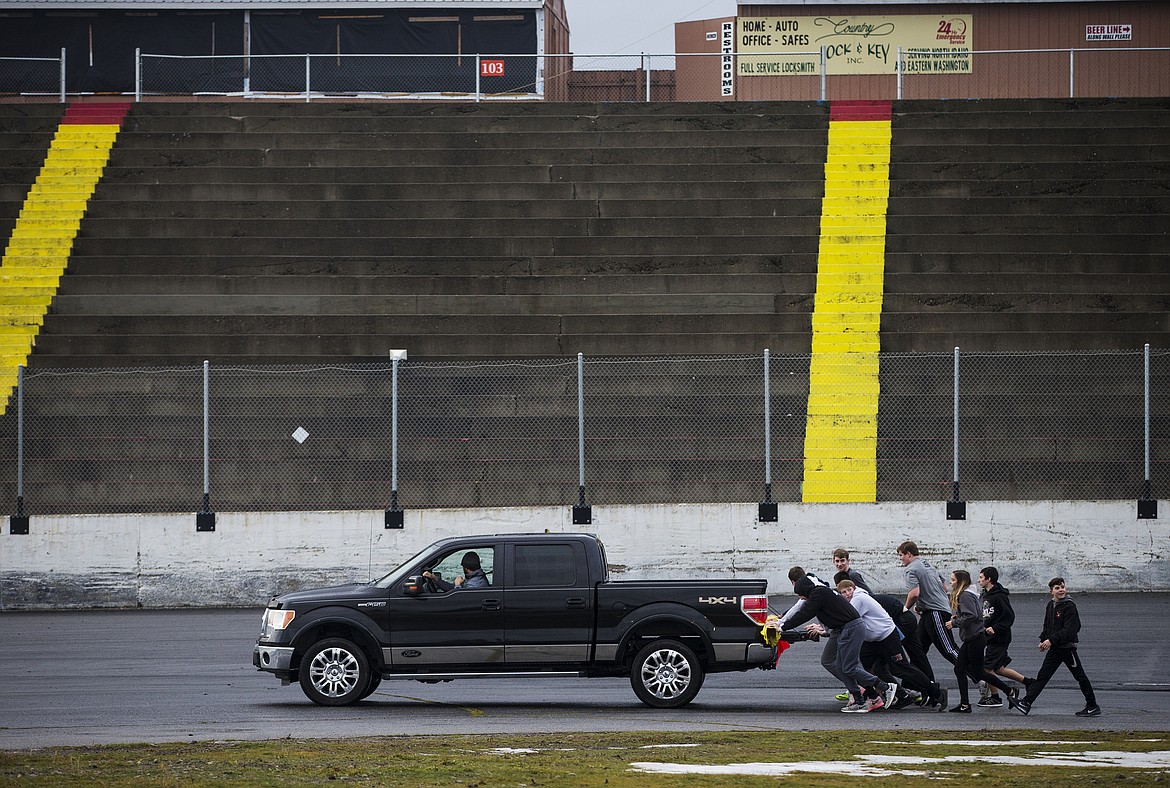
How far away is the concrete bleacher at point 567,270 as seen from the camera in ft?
69.9

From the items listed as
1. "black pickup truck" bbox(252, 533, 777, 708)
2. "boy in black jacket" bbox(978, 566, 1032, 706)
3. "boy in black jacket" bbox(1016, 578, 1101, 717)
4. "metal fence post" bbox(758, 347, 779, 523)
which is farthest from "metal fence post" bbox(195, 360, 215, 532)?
"boy in black jacket" bbox(1016, 578, 1101, 717)

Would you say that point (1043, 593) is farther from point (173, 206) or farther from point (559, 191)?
point (173, 206)

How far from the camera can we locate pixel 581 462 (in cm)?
2089

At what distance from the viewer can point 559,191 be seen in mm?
27469

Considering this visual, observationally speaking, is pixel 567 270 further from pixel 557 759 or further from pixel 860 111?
pixel 557 759

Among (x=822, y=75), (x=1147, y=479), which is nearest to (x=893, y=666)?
(x=1147, y=479)

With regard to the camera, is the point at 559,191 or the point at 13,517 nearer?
the point at 13,517

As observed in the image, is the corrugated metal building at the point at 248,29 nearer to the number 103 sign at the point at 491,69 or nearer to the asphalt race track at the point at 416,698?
the number 103 sign at the point at 491,69

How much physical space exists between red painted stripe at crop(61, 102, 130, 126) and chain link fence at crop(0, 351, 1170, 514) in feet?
33.4

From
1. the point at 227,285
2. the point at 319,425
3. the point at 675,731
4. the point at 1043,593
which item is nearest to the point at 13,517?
the point at 319,425

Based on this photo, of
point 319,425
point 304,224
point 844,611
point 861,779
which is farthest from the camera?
point 304,224

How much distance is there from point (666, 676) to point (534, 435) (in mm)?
Result: 8863

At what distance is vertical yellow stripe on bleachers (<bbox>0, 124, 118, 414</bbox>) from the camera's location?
2398 centimetres

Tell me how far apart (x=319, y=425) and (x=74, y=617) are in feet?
14.5
